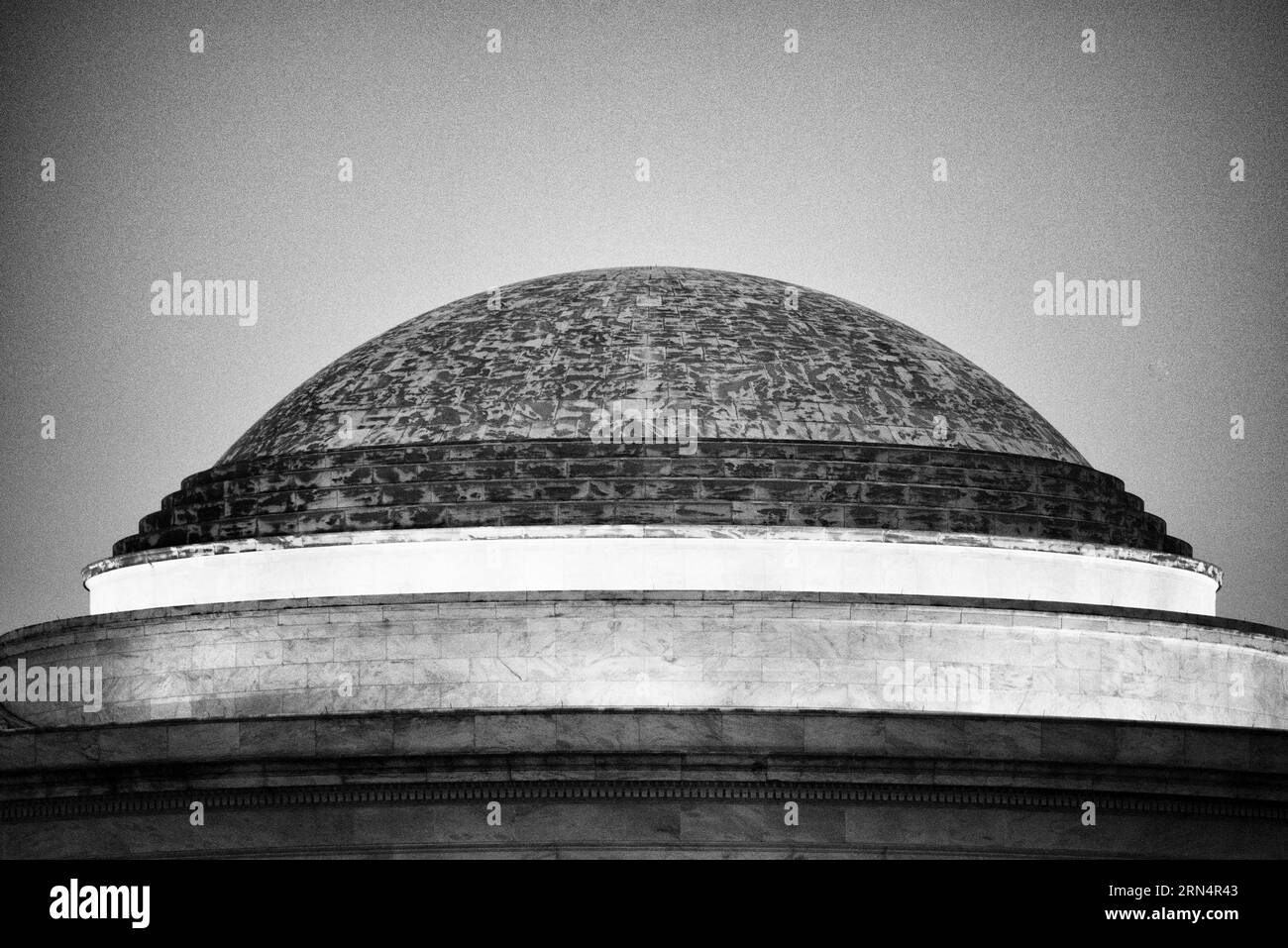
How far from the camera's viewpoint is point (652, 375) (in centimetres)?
3284

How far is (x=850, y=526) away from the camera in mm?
31891

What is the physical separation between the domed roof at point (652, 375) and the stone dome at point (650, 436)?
0.03 meters

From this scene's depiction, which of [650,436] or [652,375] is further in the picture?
[652,375]

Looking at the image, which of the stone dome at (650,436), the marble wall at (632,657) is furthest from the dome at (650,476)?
the marble wall at (632,657)

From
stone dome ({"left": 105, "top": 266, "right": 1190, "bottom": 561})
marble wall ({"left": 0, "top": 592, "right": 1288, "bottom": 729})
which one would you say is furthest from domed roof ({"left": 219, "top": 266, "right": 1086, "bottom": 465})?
marble wall ({"left": 0, "top": 592, "right": 1288, "bottom": 729})

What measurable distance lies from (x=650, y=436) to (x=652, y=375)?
824mm

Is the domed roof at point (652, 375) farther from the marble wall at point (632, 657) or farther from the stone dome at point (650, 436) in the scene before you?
the marble wall at point (632, 657)

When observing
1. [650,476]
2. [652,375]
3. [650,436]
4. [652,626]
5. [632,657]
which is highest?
[652,375]

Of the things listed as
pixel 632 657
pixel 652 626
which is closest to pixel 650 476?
pixel 652 626

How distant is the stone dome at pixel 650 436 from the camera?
32.0 meters

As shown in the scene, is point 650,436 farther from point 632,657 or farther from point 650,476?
point 632,657

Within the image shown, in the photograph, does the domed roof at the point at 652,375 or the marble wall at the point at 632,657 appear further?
the domed roof at the point at 652,375
